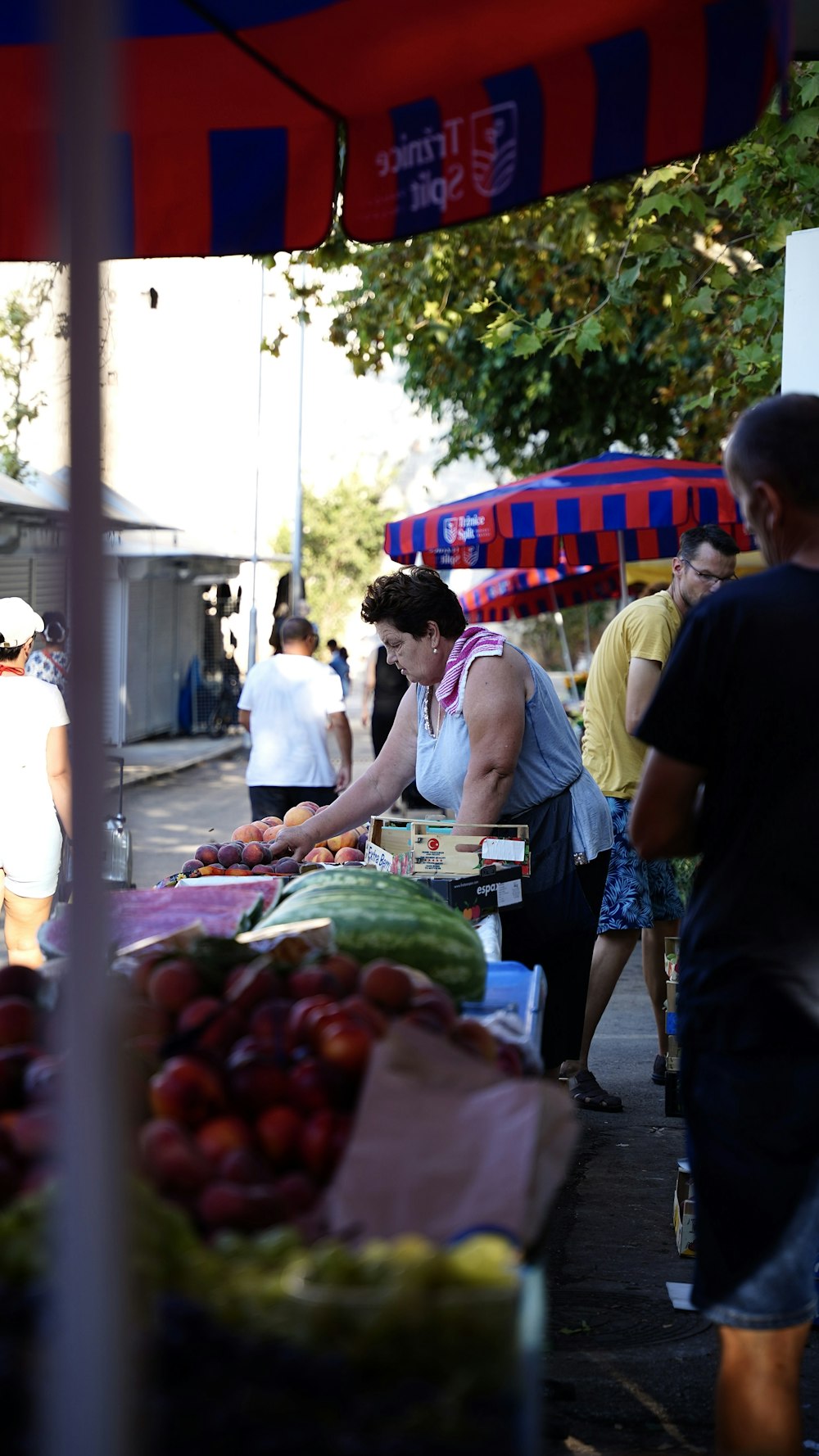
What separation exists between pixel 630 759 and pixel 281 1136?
4377mm

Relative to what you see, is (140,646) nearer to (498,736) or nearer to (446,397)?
(446,397)

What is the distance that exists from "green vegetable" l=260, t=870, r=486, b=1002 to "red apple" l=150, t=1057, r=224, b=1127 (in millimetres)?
758

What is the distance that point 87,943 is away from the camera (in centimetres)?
134

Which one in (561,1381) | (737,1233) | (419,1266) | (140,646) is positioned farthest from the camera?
(140,646)

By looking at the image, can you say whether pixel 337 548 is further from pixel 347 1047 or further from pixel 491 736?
pixel 347 1047

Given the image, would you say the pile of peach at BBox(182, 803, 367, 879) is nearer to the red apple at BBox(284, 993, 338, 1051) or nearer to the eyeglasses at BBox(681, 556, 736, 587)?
the eyeglasses at BBox(681, 556, 736, 587)

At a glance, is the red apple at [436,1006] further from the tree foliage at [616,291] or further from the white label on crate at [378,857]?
the tree foliage at [616,291]

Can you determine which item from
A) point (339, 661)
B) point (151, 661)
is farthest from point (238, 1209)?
point (151, 661)

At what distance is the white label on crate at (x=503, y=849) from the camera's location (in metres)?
4.01

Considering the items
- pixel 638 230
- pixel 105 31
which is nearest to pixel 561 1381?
pixel 105 31

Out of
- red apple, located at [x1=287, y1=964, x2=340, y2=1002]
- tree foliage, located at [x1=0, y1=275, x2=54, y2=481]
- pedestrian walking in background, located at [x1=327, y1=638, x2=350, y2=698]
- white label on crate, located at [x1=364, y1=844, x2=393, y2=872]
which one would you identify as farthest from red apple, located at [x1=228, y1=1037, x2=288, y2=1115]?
pedestrian walking in background, located at [x1=327, y1=638, x2=350, y2=698]

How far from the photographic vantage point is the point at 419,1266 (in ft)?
5.01

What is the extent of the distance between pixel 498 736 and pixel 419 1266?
2829 mm

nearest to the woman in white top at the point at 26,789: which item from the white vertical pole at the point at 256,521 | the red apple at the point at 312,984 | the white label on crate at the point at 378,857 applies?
the white label on crate at the point at 378,857
